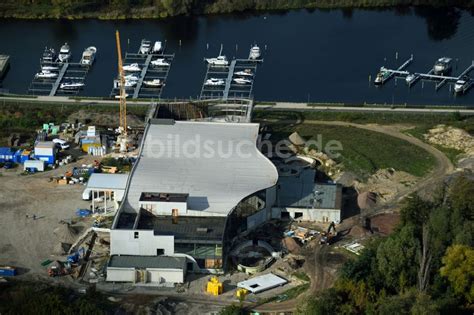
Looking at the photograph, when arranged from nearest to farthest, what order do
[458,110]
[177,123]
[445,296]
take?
[445,296] < [177,123] < [458,110]

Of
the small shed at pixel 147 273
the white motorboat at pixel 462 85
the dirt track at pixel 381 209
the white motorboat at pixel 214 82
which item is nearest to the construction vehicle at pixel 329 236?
the dirt track at pixel 381 209

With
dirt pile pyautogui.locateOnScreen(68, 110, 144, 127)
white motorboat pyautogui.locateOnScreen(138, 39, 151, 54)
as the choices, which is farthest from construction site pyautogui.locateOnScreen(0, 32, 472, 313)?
white motorboat pyautogui.locateOnScreen(138, 39, 151, 54)

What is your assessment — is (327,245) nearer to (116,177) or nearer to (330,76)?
(116,177)

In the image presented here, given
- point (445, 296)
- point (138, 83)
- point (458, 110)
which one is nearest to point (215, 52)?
point (138, 83)

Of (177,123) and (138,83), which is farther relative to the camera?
(138,83)

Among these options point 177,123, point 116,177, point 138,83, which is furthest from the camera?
point 138,83

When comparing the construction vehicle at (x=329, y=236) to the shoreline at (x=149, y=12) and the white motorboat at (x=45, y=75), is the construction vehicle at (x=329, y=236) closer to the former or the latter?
the white motorboat at (x=45, y=75)

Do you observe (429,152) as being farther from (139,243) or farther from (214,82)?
(139,243)
